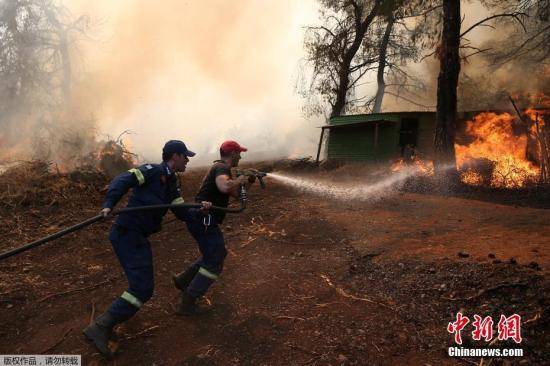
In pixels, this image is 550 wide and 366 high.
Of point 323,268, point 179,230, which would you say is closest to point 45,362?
point 323,268

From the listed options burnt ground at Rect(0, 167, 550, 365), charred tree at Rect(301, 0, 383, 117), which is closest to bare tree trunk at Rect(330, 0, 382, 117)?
charred tree at Rect(301, 0, 383, 117)

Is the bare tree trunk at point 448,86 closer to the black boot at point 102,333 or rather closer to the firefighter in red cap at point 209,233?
the firefighter in red cap at point 209,233

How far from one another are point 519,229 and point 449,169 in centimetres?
592

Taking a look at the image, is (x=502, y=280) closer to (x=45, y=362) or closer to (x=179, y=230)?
(x=45, y=362)

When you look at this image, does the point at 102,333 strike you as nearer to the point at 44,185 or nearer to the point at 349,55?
the point at 44,185

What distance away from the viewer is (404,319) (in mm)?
3883

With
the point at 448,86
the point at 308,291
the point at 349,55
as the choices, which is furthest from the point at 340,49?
the point at 308,291

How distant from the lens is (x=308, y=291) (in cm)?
473

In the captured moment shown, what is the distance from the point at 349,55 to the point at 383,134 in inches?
208

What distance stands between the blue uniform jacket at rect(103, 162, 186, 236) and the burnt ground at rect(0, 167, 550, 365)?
1.27 metres

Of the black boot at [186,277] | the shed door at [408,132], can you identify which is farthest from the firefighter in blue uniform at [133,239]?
the shed door at [408,132]

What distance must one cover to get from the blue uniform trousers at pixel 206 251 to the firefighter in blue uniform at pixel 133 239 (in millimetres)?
325

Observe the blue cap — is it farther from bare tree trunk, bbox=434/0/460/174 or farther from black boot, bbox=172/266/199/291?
bare tree trunk, bbox=434/0/460/174

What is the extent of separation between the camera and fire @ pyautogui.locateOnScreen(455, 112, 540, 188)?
12.4 m
